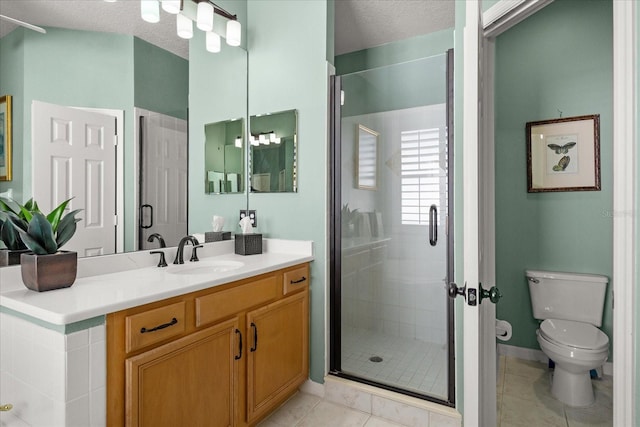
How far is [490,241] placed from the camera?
1.37 meters

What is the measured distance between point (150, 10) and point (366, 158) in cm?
145

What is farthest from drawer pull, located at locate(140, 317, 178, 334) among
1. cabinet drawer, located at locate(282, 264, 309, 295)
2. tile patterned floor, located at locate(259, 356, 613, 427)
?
tile patterned floor, located at locate(259, 356, 613, 427)

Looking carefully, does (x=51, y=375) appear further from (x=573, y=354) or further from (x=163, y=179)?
(x=573, y=354)

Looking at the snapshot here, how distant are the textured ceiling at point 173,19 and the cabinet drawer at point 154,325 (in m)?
1.21

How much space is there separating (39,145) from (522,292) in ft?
6.54

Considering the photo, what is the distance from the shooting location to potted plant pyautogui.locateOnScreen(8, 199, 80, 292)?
122 cm

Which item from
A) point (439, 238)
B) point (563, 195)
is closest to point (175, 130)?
point (439, 238)

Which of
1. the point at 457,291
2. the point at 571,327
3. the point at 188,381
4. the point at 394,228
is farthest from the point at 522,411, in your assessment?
the point at 188,381

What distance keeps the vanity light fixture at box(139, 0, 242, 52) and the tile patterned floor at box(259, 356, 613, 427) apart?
7.56 feet

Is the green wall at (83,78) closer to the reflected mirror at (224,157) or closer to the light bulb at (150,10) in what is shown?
the light bulb at (150,10)

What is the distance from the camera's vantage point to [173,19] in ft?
6.45

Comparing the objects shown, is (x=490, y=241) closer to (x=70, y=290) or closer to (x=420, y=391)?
(x=420, y=391)

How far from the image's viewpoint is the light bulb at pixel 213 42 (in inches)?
86.1

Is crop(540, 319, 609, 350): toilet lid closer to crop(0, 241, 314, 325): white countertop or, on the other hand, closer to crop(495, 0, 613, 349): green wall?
crop(495, 0, 613, 349): green wall
